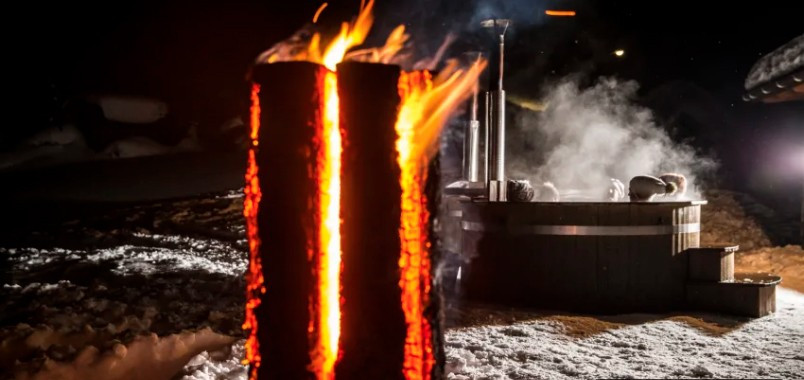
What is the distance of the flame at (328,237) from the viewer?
8.64ft

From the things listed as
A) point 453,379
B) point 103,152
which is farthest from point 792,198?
point 103,152

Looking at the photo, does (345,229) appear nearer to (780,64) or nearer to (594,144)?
(780,64)

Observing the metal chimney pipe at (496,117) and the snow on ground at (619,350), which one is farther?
the metal chimney pipe at (496,117)

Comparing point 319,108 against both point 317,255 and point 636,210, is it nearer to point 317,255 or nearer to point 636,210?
point 317,255

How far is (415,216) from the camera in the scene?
2773 millimetres

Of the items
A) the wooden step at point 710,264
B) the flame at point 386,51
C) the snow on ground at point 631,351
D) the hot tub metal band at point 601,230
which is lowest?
the snow on ground at point 631,351

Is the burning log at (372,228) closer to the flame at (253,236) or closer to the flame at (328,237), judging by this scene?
the flame at (328,237)

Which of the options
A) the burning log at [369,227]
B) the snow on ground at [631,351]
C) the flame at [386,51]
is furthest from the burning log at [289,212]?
the snow on ground at [631,351]

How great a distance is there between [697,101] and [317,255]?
59.3 feet

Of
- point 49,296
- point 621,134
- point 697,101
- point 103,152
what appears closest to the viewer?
point 49,296

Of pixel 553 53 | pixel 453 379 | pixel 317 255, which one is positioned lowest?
pixel 453 379

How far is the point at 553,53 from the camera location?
60.2 ft

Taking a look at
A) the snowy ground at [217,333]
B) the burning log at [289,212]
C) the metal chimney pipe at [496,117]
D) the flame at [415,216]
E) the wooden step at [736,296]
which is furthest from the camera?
the metal chimney pipe at [496,117]

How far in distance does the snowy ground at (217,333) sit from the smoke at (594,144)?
523cm
